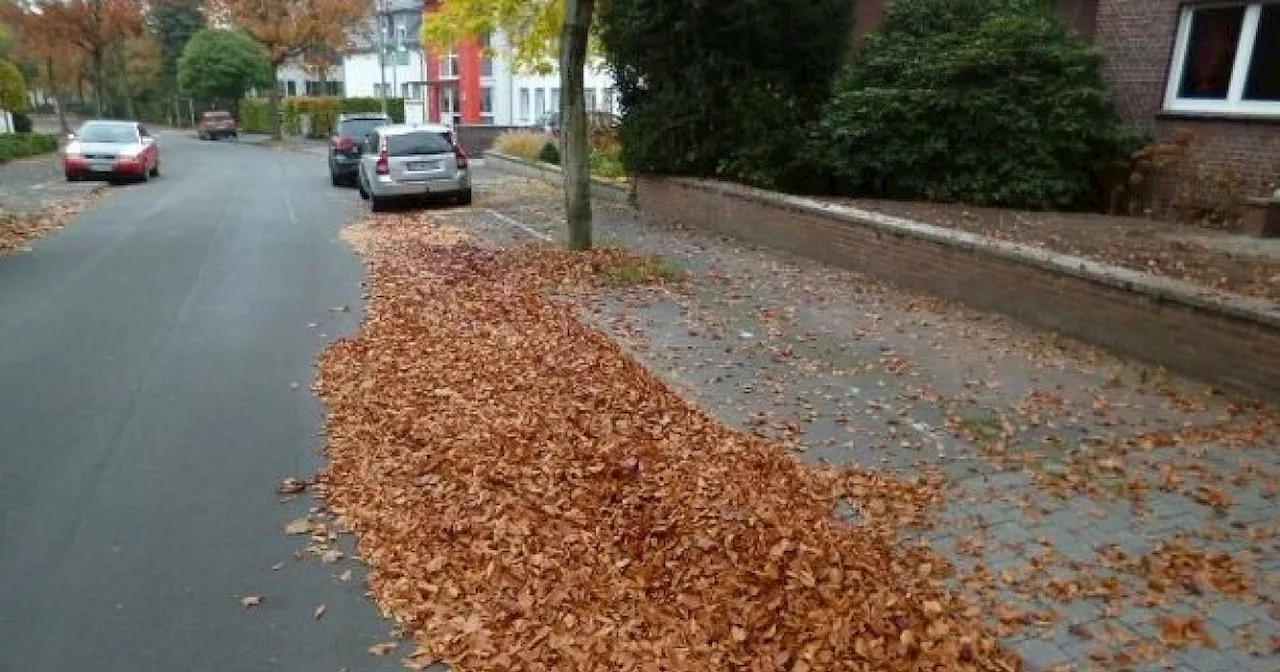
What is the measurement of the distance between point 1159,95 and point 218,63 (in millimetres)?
62574

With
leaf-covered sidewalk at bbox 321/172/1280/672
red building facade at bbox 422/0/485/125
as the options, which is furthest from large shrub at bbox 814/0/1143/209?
red building facade at bbox 422/0/485/125

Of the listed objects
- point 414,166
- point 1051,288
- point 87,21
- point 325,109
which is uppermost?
point 87,21

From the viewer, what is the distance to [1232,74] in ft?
39.0

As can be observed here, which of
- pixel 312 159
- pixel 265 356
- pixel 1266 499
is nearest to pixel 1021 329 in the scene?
pixel 1266 499

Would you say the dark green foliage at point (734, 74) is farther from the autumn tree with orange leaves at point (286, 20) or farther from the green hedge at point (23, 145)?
the autumn tree with orange leaves at point (286, 20)

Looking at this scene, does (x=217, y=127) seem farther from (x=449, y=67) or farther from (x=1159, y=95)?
(x=1159, y=95)

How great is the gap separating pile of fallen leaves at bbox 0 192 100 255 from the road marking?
7063 mm

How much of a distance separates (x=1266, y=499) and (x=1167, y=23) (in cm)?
982

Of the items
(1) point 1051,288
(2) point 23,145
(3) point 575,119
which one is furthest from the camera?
(2) point 23,145

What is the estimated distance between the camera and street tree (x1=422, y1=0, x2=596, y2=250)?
37.2ft

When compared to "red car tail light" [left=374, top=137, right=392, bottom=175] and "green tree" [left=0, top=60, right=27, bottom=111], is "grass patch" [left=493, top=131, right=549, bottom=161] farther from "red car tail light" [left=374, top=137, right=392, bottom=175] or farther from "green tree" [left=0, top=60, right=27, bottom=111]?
"green tree" [left=0, top=60, right=27, bottom=111]

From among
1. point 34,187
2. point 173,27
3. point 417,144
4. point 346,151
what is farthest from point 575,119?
point 173,27

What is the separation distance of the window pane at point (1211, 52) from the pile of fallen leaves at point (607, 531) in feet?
31.4

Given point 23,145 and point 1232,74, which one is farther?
point 23,145
